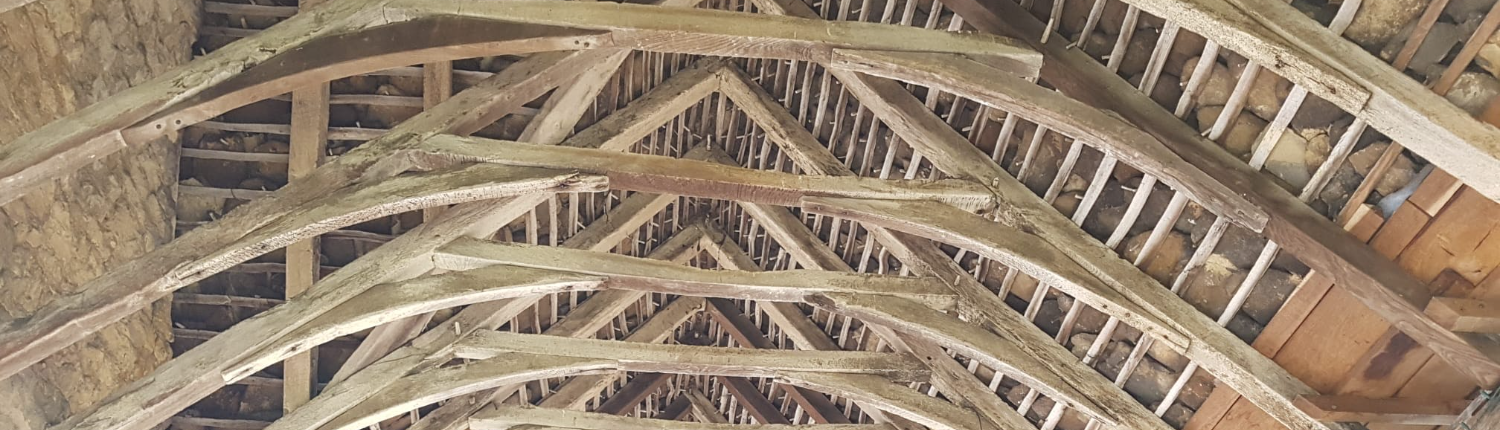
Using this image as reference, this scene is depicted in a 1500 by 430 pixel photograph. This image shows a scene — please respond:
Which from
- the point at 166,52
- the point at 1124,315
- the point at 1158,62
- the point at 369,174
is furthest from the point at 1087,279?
the point at 166,52

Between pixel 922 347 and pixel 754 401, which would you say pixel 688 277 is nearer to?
pixel 922 347

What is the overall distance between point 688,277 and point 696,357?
2.57 feet

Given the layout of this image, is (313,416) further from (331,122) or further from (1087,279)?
(1087,279)

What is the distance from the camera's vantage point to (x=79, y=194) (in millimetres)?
3316

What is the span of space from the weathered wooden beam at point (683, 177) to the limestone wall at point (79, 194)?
1130 mm

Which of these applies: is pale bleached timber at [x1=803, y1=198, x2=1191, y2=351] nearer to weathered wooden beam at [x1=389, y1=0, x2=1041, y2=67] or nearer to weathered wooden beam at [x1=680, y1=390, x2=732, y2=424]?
weathered wooden beam at [x1=389, y1=0, x2=1041, y2=67]

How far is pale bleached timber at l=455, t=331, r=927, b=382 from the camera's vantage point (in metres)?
4.29

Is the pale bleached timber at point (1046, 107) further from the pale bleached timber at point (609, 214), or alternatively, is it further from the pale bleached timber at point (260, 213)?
the pale bleached timber at point (260, 213)

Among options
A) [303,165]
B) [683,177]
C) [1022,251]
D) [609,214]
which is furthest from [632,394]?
[1022,251]

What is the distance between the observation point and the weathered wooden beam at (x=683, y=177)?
10.6 ft

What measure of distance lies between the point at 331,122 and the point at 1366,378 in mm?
3741

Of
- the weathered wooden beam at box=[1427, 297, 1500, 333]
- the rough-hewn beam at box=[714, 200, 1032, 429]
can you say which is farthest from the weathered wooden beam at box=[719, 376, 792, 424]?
the weathered wooden beam at box=[1427, 297, 1500, 333]

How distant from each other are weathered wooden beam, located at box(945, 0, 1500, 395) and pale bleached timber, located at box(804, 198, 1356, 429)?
74 millimetres

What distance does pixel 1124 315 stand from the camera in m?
3.14
